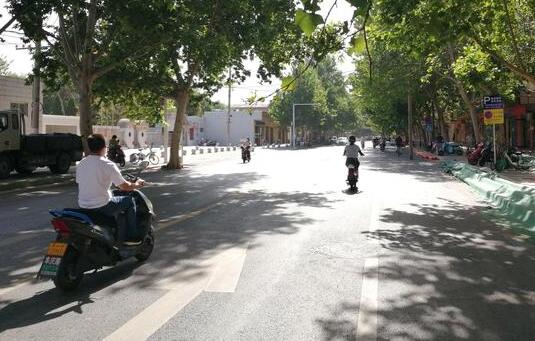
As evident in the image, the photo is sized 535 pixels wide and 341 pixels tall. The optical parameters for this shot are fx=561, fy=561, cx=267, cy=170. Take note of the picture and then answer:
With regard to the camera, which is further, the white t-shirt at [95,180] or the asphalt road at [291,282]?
the white t-shirt at [95,180]

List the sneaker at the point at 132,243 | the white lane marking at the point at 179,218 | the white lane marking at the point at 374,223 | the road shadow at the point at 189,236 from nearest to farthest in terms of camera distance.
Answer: the road shadow at the point at 189,236, the sneaker at the point at 132,243, the white lane marking at the point at 374,223, the white lane marking at the point at 179,218

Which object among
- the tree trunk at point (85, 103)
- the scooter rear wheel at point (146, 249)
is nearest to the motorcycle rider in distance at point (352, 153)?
the scooter rear wheel at point (146, 249)

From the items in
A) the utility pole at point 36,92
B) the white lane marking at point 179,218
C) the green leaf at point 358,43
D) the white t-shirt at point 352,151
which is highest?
the utility pole at point 36,92

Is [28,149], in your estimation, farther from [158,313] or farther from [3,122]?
[158,313]

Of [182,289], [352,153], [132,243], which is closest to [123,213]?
[132,243]

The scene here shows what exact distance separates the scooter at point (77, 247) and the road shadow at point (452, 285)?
2512 millimetres

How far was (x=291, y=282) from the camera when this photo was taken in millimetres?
5914

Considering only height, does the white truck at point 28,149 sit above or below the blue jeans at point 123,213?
above

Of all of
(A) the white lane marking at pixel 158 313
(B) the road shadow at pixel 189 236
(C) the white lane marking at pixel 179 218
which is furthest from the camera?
(C) the white lane marking at pixel 179 218

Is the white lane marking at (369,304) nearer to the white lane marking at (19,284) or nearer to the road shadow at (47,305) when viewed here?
the road shadow at (47,305)

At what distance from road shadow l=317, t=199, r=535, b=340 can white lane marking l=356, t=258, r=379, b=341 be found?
0.06 m

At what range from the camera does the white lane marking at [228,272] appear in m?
5.70

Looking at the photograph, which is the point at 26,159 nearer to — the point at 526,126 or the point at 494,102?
the point at 494,102

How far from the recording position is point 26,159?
2231cm
